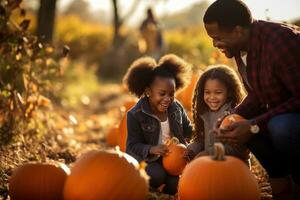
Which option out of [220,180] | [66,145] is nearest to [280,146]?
[220,180]

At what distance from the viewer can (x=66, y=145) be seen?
6.16 metres

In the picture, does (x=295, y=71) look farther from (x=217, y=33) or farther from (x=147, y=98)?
(x=147, y=98)

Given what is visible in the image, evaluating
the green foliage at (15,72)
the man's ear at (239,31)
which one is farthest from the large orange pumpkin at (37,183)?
the green foliage at (15,72)

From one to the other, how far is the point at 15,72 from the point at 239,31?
8.50 feet

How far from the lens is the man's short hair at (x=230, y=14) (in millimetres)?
3590

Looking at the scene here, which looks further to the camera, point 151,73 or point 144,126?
point 151,73

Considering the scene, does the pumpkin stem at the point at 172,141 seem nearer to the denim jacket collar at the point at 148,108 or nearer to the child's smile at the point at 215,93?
the denim jacket collar at the point at 148,108

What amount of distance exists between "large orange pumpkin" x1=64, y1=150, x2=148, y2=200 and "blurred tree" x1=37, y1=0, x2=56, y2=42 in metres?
6.26

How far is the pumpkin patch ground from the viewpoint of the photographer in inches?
162

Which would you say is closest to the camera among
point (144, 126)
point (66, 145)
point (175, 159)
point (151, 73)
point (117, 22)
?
point (175, 159)

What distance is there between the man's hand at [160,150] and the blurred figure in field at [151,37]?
826cm

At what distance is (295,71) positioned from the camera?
132 inches

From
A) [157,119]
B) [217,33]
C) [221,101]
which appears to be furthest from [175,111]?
[217,33]

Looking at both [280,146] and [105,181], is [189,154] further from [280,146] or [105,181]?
[105,181]
